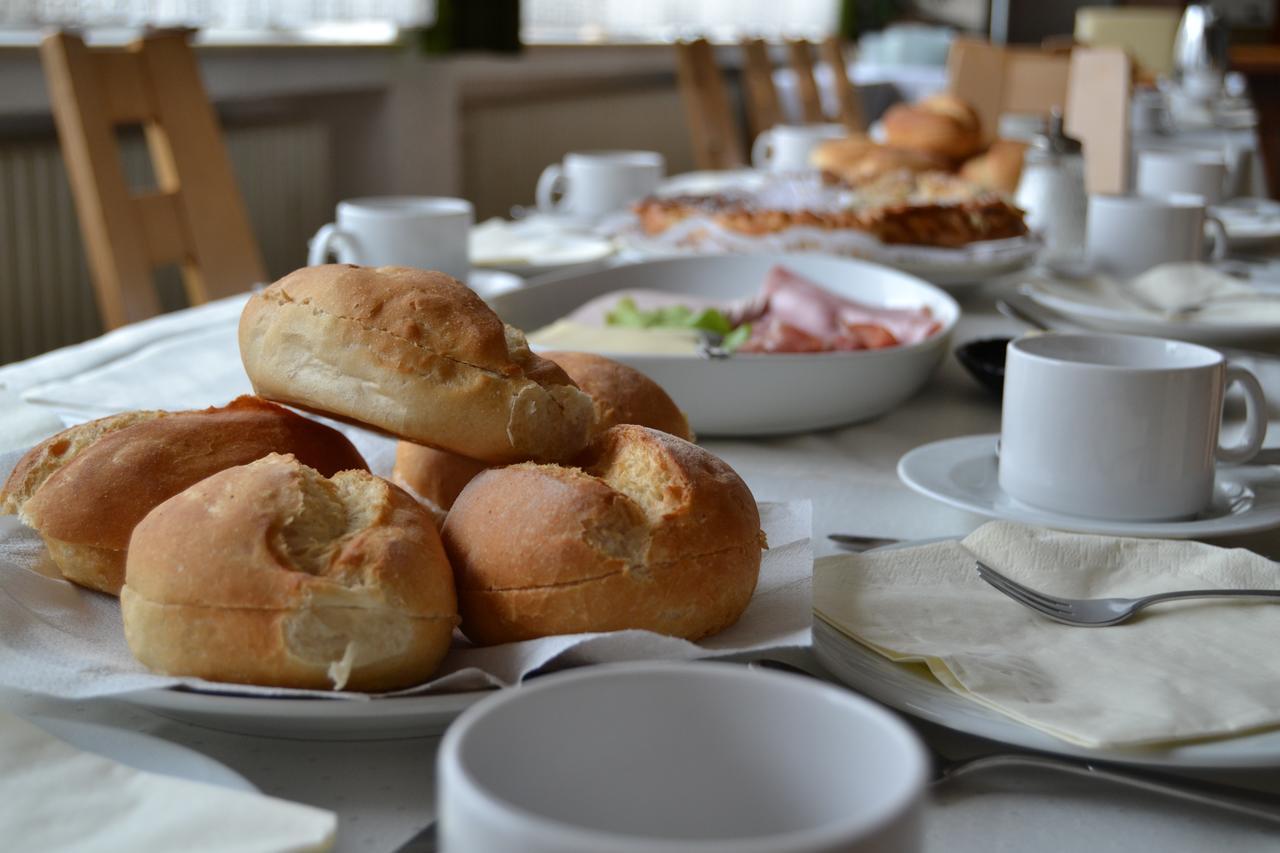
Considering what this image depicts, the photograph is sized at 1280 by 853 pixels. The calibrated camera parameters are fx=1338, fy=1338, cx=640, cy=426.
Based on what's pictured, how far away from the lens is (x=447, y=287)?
24.5 inches

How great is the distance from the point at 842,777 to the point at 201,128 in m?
1.69

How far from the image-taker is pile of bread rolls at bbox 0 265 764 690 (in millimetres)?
488

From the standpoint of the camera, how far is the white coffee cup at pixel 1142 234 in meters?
1.55

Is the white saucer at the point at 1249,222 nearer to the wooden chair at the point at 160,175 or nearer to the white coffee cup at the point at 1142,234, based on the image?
the white coffee cup at the point at 1142,234

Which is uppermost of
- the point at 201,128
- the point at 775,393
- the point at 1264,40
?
the point at 201,128

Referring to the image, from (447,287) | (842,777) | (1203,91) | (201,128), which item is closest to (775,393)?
(447,287)

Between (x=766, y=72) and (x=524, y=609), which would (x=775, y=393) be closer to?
(x=524, y=609)

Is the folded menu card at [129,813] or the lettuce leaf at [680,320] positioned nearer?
the folded menu card at [129,813]

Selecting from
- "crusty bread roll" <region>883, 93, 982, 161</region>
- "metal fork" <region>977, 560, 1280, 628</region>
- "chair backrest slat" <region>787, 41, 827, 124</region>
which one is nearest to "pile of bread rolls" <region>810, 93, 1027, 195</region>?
"crusty bread roll" <region>883, 93, 982, 161</region>

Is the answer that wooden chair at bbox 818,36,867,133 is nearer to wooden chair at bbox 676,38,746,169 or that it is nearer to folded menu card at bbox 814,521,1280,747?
wooden chair at bbox 676,38,746,169

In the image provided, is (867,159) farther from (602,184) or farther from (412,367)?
(412,367)

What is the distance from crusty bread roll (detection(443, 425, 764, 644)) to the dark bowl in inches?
22.2

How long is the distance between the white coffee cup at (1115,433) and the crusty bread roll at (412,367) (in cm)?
31

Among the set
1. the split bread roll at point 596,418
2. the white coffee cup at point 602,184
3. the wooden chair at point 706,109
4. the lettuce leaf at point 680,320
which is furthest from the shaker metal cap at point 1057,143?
the wooden chair at point 706,109
